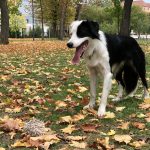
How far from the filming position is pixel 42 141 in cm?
517

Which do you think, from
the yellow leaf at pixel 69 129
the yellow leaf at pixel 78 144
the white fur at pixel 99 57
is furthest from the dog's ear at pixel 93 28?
the yellow leaf at pixel 78 144

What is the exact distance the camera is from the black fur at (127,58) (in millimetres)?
7161

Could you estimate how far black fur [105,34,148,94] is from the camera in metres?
7.16

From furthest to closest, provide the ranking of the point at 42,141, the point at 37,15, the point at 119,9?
the point at 37,15
the point at 119,9
the point at 42,141

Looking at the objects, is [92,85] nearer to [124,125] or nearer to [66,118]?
[66,118]

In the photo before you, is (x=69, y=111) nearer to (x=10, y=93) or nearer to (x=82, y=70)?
(x=10, y=93)

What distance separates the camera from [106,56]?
6844mm

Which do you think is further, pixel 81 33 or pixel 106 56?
pixel 106 56

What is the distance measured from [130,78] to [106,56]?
148cm

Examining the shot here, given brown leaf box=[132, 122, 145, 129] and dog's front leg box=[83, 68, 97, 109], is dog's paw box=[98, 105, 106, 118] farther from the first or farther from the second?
brown leaf box=[132, 122, 145, 129]

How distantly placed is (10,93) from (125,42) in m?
2.50

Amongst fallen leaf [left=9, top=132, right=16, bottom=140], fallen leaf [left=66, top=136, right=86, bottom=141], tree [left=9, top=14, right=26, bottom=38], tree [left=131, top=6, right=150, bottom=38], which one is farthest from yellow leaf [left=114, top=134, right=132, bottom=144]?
tree [left=131, top=6, right=150, bottom=38]

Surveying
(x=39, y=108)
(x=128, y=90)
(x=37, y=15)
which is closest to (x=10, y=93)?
Result: (x=39, y=108)

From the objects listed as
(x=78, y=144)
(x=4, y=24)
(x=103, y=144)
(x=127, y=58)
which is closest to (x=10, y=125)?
(x=78, y=144)
